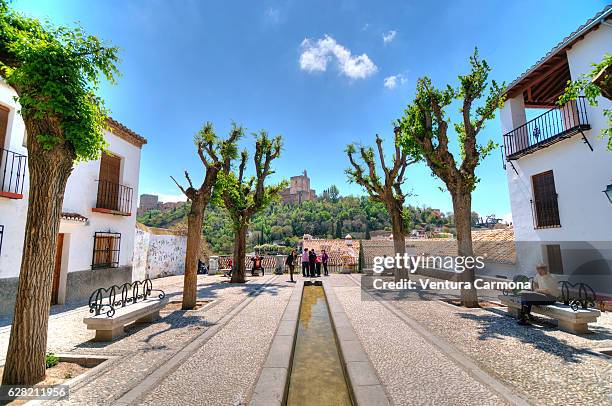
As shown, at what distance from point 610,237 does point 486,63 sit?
640 cm

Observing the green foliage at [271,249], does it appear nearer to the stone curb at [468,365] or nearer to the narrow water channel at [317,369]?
the narrow water channel at [317,369]

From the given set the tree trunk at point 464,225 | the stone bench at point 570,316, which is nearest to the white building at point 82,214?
the tree trunk at point 464,225

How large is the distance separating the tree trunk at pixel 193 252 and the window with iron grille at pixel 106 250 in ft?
13.8

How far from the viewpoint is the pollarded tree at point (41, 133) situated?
362 centimetres

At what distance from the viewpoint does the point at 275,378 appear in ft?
12.3

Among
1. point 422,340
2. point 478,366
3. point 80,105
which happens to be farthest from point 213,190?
point 478,366

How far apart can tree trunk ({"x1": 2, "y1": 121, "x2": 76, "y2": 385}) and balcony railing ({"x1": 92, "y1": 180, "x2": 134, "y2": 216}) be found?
725 cm

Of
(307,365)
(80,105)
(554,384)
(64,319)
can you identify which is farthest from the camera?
(64,319)

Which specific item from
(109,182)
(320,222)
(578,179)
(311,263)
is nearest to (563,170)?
(578,179)

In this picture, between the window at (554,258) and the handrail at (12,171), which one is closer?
the handrail at (12,171)

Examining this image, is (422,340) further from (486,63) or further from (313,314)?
(486,63)

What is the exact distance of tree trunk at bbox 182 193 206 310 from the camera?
841cm

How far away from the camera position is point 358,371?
3986 mm

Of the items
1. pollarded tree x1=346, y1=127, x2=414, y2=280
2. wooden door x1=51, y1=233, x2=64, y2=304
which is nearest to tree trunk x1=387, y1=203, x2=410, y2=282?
pollarded tree x1=346, y1=127, x2=414, y2=280
